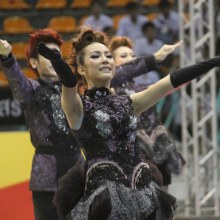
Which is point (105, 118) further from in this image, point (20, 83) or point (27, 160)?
point (27, 160)

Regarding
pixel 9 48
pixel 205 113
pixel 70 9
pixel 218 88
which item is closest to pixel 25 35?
pixel 70 9

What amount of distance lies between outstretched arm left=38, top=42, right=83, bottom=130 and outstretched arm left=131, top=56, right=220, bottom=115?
1.08ft

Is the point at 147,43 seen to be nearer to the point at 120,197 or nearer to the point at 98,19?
the point at 98,19

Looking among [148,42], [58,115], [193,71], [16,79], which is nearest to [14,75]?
[16,79]

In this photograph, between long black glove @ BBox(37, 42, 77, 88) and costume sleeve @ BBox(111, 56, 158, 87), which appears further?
costume sleeve @ BBox(111, 56, 158, 87)

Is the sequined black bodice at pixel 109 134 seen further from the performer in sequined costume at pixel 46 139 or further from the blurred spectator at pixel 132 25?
the blurred spectator at pixel 132 25

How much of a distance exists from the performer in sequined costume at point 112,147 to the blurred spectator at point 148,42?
251 inches

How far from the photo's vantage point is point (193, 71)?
11.9ft

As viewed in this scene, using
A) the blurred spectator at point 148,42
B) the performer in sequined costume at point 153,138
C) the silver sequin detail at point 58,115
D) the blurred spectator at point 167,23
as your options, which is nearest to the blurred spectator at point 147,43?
the blurred spectator at point 148,42

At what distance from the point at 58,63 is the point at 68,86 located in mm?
146

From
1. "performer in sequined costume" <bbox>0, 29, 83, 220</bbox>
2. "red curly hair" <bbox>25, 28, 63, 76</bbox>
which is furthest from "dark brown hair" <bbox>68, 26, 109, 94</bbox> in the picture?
"red curly hair" <bbox>25, 28, 63, 76</bbox>

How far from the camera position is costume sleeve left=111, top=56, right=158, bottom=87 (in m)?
5.07

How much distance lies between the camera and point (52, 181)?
4512 millimetres

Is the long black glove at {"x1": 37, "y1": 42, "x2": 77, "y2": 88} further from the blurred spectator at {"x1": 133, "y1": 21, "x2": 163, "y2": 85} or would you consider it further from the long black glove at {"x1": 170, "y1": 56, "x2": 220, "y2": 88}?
the blurred spectator at {"x1": 133, "y1": 21, "x2": 163, "y2": 85}
